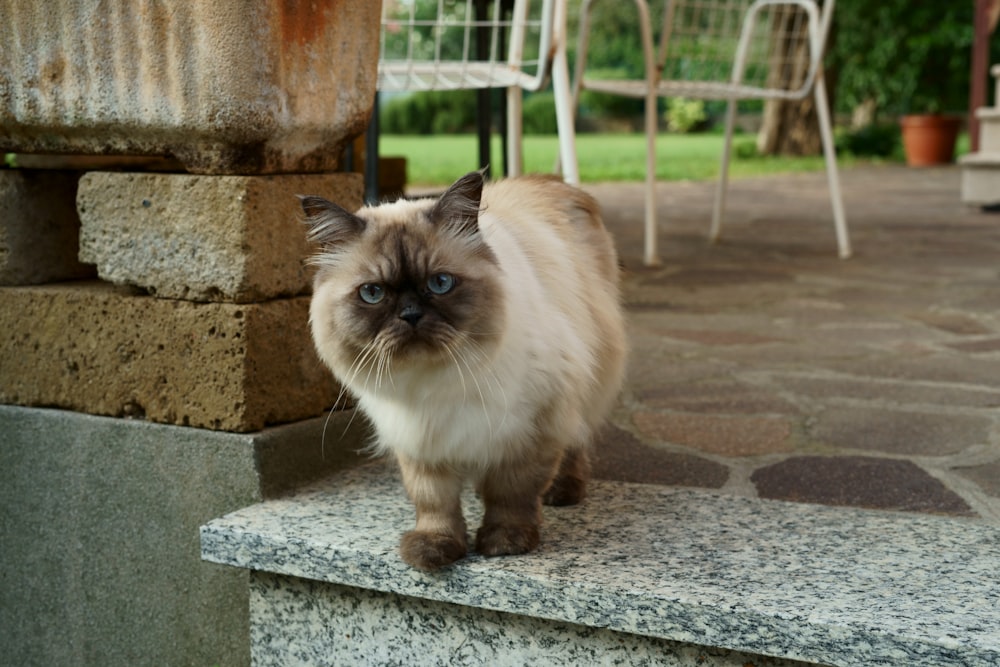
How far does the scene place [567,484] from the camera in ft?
7.27

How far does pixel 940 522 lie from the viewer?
6.75ft

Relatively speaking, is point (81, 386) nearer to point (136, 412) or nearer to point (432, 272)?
point (136, 412)

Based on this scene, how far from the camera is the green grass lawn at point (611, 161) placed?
1123 cm

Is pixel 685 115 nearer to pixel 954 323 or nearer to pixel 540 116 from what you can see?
pixel 540 116

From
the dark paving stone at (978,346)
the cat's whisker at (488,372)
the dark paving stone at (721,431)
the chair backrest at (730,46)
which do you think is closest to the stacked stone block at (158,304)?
the cat's whisker at (488,372)

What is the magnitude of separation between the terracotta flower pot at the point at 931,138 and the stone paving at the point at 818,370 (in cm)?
722

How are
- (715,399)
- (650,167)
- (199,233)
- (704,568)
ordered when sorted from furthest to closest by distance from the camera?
(650,167)
(715,399)
(199,233)
(704,568)

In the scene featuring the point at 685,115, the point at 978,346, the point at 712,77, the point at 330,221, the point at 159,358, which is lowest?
the point at 978,346

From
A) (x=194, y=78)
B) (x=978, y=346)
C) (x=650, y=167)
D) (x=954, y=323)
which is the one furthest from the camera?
(x=650, y=167)

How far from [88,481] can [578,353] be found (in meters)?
1.25

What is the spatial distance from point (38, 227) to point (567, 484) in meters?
1.39

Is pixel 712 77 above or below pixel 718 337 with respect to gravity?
above

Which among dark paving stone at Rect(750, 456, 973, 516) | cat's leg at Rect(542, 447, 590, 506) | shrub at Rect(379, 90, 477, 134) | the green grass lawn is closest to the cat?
cat's leg at Rect(542, 447, 590, 506)

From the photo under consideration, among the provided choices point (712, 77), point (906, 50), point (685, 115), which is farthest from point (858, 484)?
point (685, 115)
